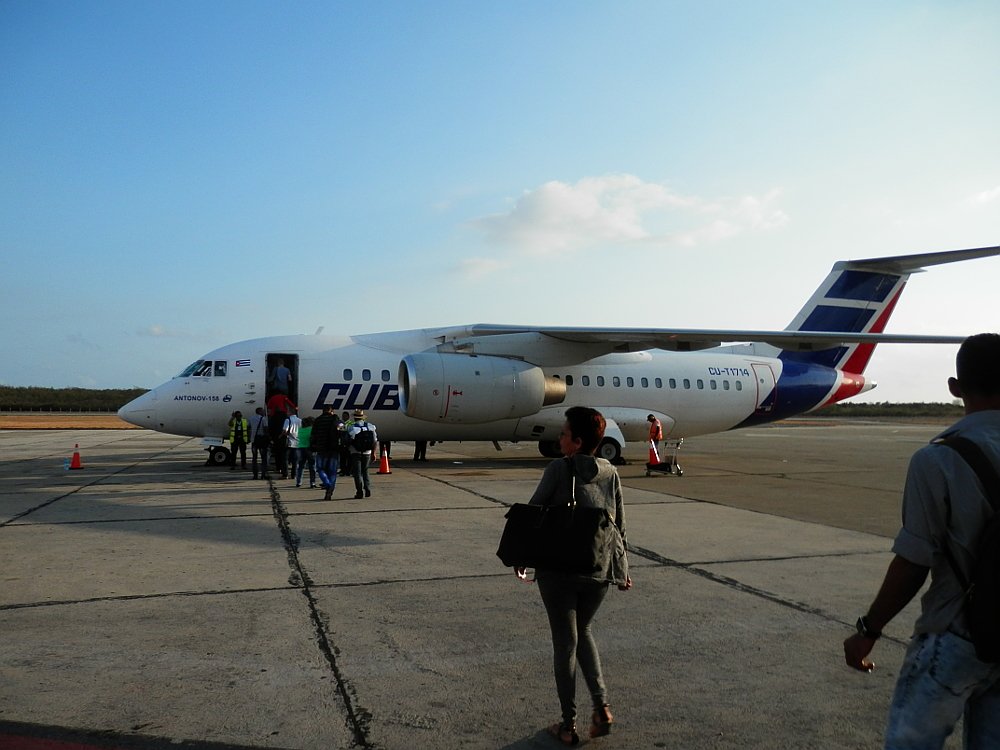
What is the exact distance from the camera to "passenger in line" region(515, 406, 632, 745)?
353 centimetres

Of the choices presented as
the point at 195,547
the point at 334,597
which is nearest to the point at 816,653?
the point at 334,597

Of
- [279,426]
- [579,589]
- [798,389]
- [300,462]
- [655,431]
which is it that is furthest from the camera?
[798,389]

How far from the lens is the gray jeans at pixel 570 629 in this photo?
3533 millimetres

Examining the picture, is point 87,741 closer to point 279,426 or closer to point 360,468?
point 360,468

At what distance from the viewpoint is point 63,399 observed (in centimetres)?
8725

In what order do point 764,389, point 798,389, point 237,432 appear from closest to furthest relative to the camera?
point 237,432, point 764,389, point 798,389

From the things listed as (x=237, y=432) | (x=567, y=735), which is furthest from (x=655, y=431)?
(x=567, y=735)

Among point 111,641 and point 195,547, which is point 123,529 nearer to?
point 195,547

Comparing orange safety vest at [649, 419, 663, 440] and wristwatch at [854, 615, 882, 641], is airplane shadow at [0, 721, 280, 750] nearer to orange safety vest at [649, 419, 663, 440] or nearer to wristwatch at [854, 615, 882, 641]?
wristwatch at [854, 615, 882, 641]

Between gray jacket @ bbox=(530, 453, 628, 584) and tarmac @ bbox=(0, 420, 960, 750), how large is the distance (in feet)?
2.70

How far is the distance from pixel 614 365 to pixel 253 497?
1035cm

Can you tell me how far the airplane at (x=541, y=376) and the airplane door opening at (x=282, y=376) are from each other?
4cm

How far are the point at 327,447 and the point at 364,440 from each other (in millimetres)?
816

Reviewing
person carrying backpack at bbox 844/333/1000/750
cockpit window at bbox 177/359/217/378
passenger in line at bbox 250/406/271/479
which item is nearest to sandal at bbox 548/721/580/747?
person carrying backpack at bbox 844/333/1000/750
